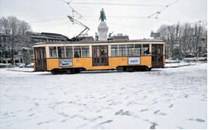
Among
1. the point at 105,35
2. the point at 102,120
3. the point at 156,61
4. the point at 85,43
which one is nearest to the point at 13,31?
the point at 105,35

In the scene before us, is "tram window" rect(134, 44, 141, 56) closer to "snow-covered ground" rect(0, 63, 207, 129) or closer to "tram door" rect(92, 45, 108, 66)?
"tram door" rect(92, 45, 108, 66)

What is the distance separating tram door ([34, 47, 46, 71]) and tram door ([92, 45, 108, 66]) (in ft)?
12.4

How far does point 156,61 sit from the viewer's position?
554 inches

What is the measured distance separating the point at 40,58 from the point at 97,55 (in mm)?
4348

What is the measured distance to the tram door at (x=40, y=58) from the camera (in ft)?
45.5

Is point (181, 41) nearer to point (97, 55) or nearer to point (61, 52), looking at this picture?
point (97, 55)

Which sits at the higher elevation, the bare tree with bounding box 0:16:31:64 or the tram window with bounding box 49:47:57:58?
the bare tree with bounding box 0:16:31:64

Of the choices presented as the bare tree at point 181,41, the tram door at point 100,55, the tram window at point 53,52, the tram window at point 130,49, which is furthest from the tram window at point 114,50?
the bare tree at point 181,41

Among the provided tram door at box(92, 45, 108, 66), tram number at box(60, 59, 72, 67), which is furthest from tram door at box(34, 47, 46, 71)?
tram door at box(92, 45, 108, 66)

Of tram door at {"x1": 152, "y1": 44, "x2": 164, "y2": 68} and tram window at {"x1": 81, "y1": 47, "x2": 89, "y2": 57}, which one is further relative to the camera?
tram door at {"x1": 152, "y1": 44, "x2": 164, "y2": 68}

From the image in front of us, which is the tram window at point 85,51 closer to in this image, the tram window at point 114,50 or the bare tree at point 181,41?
the tram window at point 114,50

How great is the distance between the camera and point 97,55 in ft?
45.7

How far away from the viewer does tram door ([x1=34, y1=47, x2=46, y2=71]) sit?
13.9 meters

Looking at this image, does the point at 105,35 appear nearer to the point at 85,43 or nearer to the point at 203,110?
the point at 85,43
